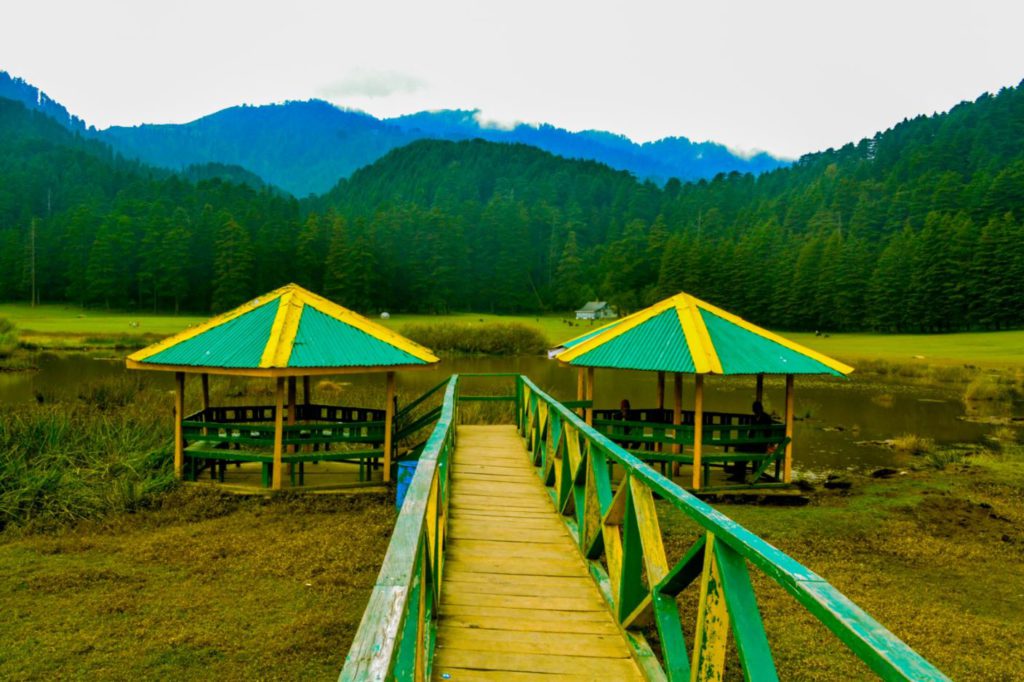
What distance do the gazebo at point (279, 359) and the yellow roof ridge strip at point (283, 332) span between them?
2 cm

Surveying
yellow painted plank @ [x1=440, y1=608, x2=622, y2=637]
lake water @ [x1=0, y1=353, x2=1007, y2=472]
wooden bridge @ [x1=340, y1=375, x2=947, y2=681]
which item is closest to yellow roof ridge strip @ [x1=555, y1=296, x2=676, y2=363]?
wooden bridge @ [x1=340, y1=375, x2=947, y2=681]

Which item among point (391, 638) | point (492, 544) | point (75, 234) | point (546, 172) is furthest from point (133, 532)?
point (546, 172)

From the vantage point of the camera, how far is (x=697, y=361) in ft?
42.1

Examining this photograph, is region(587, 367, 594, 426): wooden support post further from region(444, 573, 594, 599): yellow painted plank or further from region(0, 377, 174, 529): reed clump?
region(444, 573, 594, 599): yellow painted plank

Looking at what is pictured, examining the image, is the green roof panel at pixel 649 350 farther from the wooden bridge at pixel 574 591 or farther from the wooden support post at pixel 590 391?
the wooden bridge at pixel 574 591

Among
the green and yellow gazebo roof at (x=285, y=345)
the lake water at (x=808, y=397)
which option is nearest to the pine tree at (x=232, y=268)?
A: the lake water at (x=808, y=397)

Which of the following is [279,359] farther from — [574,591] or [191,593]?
[574,591]

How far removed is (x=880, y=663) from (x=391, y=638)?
4.45 feet

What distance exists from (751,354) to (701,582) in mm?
10993

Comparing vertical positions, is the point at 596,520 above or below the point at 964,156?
below

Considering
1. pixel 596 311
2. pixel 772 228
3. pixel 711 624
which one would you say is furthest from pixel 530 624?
pixel 772 228

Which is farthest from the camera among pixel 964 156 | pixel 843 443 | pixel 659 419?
pixel 964 156

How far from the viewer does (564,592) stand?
16.9 feet

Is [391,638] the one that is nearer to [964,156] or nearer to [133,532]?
[133,532]
